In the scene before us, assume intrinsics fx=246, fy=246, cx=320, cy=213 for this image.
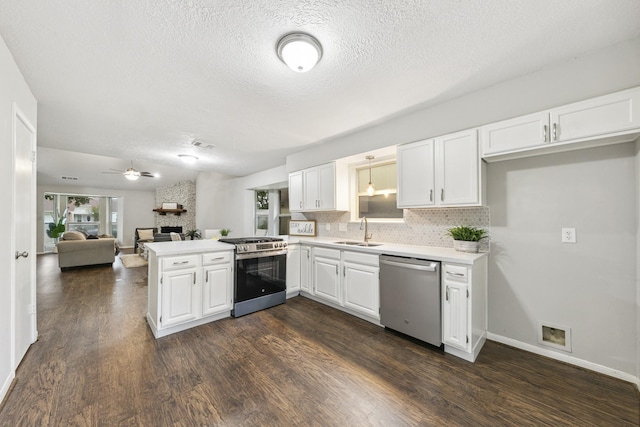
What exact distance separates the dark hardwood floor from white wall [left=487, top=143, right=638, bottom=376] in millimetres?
278

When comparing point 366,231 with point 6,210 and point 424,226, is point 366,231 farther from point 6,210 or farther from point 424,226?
point 6,210

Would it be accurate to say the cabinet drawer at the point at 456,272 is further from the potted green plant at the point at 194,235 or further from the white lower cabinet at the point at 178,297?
the potted green plant at the point at 194,235

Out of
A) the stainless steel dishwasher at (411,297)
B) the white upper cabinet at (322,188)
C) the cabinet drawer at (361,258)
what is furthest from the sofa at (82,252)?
the stainless steel dishwasher at (411,297)

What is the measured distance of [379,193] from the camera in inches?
137

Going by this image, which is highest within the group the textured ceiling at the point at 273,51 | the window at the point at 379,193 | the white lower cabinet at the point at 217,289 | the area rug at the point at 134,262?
the textured ceiling at the point at 273,51

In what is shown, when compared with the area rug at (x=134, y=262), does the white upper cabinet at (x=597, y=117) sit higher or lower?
higher

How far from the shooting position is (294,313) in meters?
3.09

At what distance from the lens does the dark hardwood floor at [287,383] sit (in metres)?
1.49

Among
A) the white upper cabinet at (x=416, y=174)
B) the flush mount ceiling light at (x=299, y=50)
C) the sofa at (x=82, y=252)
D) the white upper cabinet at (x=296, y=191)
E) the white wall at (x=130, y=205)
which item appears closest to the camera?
the flush mount ceiling light at (x=299, y=50)

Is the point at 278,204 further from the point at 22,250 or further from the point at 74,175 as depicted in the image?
the point at 74,175

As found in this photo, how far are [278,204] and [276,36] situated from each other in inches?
180

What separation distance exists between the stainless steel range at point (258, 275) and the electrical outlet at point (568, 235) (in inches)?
114

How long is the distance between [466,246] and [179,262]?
9.50 ft

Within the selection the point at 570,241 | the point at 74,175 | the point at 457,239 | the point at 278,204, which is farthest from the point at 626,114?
the point at 74,175
